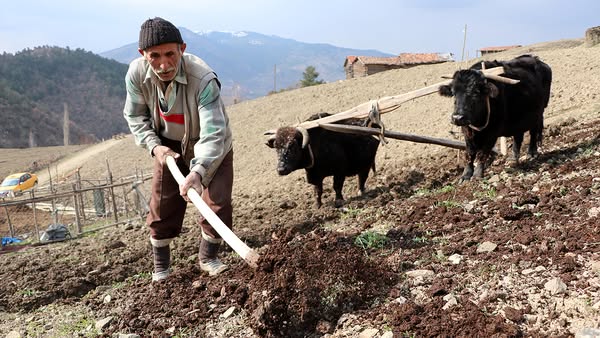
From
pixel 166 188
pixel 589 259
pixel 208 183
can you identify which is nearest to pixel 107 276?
pixel 166 188

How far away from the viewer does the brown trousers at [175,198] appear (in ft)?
12.3

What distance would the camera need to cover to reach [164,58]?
133 inches

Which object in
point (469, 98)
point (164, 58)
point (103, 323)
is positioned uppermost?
point (164, 58)

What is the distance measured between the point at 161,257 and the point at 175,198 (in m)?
0.49

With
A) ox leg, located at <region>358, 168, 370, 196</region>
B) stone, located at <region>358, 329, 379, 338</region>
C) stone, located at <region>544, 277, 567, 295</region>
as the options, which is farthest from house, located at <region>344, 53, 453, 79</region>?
stone, located at <region>358, 329, 379, 338</region>

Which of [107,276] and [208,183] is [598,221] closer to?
[208,183]

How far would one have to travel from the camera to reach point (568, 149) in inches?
250

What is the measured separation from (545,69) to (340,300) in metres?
5.56

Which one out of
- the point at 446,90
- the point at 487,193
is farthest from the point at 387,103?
the point at 487,193

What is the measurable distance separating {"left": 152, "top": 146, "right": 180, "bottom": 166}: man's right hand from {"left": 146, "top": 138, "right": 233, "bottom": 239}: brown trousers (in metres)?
0.12

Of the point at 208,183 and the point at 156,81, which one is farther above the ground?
the point at 156,81

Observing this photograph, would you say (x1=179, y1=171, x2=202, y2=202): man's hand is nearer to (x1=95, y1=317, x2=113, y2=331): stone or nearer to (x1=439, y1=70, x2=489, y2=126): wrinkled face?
(x1=95, y1=317, x2=113, y2=331): stone

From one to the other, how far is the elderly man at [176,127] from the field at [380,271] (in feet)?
1.27

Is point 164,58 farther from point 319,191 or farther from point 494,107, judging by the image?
point 494,107
